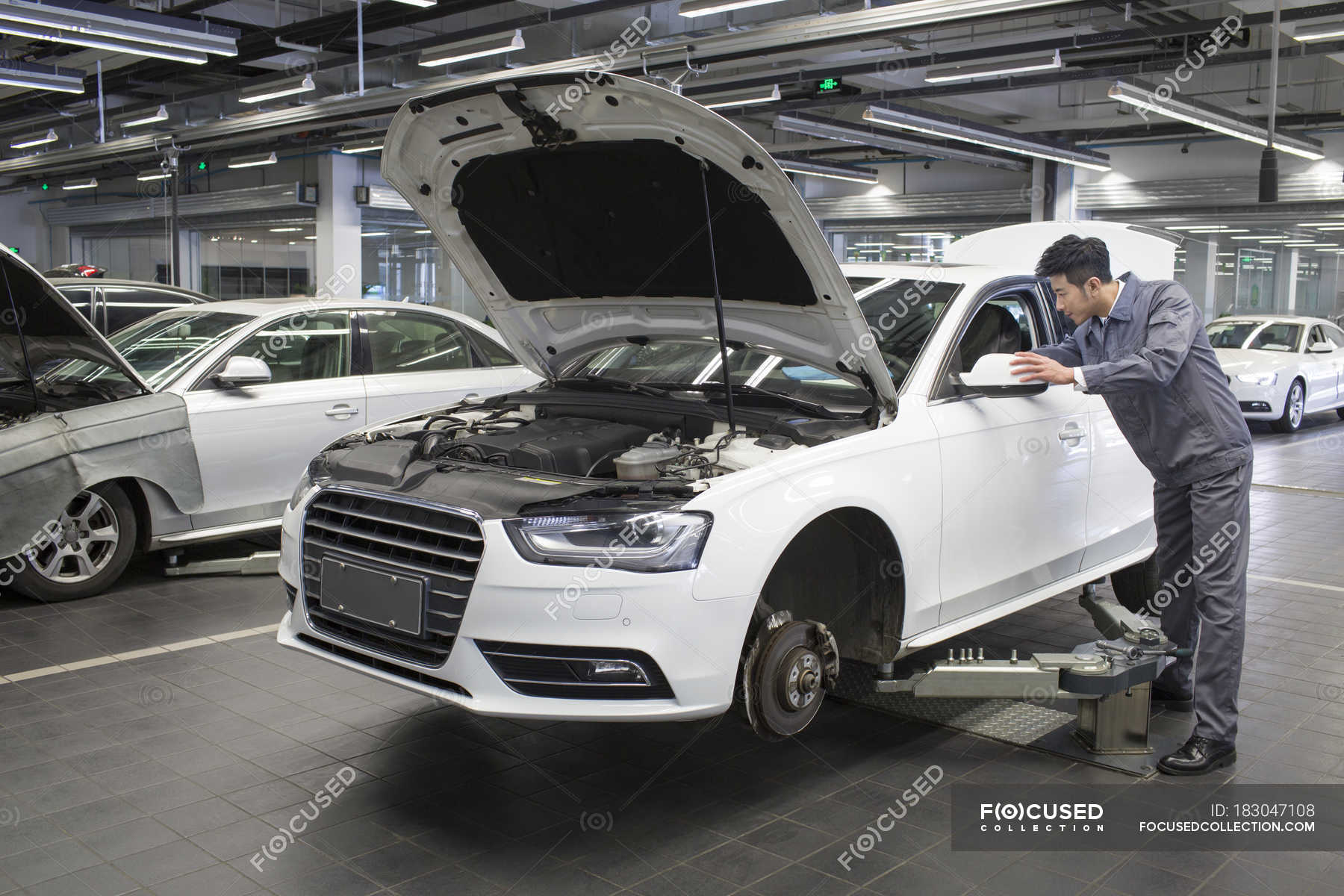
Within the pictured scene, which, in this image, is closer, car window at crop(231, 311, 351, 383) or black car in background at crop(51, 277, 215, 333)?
A: car window at crop(231, 311, 351, 383)

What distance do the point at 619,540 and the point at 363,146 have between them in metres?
18.7

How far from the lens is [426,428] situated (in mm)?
3967

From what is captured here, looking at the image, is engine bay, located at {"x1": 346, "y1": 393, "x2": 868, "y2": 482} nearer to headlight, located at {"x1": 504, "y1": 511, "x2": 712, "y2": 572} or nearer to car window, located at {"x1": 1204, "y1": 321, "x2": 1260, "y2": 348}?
headlight, located at {"x1": 504, "y1": 511, "x2": 712, "y2": 572}

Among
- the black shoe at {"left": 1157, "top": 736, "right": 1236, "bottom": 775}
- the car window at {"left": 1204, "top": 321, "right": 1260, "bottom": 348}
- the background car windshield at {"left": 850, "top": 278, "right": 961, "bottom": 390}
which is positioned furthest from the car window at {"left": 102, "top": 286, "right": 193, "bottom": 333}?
the car window at {"left": 1204, "top": 321, "right": 1260, "bottom": 348}

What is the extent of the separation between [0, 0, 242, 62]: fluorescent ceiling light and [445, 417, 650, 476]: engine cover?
865 centimetres

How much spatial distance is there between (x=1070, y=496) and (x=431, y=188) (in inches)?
106

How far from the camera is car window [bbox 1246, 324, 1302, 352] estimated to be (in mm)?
14273

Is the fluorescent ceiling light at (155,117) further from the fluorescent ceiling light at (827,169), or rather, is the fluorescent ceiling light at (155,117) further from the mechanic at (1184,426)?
the mechanic at (1184,426)

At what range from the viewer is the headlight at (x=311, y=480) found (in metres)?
3.53

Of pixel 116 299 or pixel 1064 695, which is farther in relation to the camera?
pixel 116 299

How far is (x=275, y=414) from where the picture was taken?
19.6ft

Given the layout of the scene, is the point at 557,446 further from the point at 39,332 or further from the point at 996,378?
the point at 39,332

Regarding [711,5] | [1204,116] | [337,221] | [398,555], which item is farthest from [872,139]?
[398,555]

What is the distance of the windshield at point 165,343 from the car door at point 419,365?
0.75 meters
